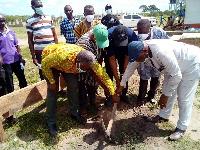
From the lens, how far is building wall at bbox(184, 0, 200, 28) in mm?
14531

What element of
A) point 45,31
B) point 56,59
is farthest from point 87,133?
point 45,31

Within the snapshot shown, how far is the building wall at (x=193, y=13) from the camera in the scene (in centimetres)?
1453

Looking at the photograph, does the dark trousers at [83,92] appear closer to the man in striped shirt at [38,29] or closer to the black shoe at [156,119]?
the black shoe at [156,119]

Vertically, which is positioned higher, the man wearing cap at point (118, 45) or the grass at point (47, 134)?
the man wearing cap at point (118, 45)

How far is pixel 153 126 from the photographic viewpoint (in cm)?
341

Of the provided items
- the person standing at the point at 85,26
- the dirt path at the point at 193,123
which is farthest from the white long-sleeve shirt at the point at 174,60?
the person standing at the point at 85,26

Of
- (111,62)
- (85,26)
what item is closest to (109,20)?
(85,26)

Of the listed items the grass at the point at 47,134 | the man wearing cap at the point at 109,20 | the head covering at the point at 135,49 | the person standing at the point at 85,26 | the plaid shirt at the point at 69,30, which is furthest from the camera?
the man wearing cap at the point at 109,20

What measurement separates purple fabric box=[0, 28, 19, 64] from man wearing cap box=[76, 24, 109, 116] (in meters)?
1.27

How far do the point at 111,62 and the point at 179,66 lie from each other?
1.15 meters

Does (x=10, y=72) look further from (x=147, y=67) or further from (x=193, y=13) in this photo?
(x=193, y=13)

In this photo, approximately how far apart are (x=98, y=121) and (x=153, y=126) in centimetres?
98

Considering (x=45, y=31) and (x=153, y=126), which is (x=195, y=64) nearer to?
(x=153, y=126)

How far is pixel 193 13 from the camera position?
14.8 m
